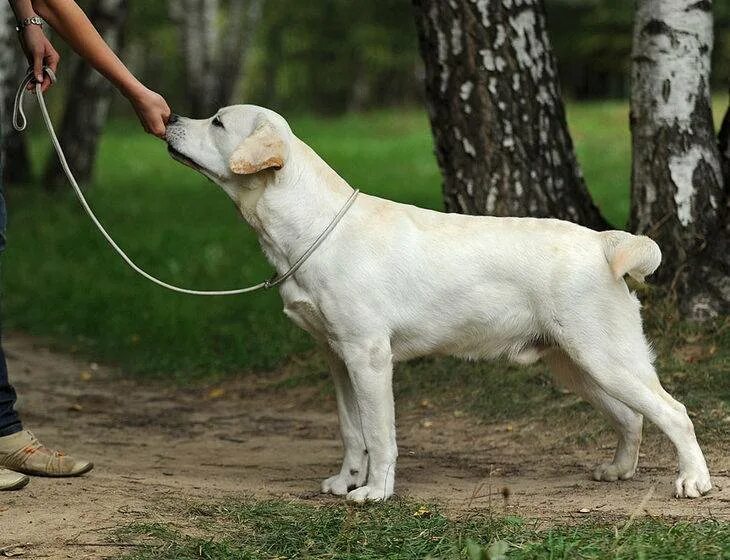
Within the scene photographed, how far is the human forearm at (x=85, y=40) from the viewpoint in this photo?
4801mm

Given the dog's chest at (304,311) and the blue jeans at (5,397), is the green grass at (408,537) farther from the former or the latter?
the blue jeans at (5,397)

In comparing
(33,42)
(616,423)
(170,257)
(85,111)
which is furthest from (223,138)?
(85,111)

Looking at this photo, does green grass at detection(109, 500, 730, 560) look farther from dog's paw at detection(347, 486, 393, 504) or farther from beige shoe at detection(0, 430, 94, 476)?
beige shoe at detection(0, 430, 94, 476)

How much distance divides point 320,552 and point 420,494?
1.07 m

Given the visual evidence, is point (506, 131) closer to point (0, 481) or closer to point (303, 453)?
point (303, 453)

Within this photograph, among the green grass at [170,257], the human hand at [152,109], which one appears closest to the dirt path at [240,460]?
the green grass at [170,257]

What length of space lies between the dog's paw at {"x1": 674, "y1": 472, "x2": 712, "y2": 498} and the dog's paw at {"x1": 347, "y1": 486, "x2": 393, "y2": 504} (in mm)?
1130

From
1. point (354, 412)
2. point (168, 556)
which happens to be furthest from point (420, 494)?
point (168, 556)

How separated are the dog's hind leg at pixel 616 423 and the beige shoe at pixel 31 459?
208 centimetres

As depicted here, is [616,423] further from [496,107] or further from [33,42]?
[33,42]

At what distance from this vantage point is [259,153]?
4.63 metres

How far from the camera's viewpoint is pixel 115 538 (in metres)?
3.99

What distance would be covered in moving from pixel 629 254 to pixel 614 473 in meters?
1.03

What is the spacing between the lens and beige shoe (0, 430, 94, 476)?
488 centimetres
